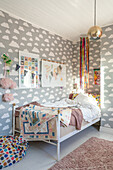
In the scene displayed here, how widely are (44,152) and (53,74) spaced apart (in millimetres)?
2140

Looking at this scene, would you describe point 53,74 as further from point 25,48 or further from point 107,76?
point 107,76

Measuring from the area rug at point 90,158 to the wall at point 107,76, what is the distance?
82cm

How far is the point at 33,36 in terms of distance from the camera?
139 inches

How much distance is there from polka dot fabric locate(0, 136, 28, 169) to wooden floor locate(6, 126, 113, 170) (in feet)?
0.26

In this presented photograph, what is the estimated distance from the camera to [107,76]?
3633 mm

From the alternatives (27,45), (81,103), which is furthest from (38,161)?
(27,45)

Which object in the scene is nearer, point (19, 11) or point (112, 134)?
point (19, 11)

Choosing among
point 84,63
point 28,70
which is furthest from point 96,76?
point 28,70

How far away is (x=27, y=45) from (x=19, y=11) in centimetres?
73

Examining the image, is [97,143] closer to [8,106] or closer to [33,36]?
[8,106]

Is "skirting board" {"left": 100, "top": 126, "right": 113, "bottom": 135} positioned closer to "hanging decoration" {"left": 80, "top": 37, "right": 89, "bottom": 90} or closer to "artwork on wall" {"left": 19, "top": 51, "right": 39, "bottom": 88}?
"hanging decoration" {"left": 80, "top": 37, "right": 89, "bottom": 90}

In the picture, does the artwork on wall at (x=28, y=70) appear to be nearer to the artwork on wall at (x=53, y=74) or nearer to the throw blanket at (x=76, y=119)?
the artwork on wall at (x=53, y=74)

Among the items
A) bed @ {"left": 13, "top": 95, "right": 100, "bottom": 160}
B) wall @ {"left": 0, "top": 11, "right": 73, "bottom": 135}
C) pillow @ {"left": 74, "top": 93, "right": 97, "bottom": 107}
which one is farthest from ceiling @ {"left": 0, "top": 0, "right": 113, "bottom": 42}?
bed @ {"left": 13, "top": 95, "right": 100, "bottom": 160}

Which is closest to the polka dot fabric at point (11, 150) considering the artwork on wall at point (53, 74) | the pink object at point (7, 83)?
the pink object at point (7, 83)
